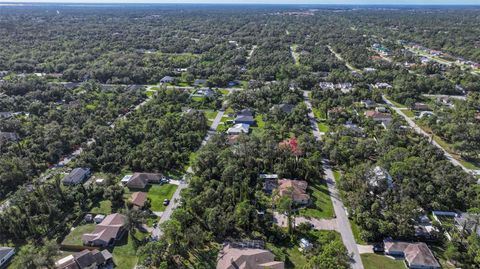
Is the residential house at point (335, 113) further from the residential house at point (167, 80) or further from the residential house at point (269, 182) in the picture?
the residential house at point (167, 80)

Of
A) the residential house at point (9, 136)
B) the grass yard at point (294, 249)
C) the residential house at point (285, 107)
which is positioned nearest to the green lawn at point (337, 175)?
the grass yard at point (294, 249)

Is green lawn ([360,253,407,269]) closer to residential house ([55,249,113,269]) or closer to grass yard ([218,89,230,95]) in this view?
residential house ([55,249,113,269])

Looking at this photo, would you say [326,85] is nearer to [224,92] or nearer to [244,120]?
[224,92]

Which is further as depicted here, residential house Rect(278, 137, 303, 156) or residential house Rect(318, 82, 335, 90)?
residential house Rect(318, 82, 335, 90)

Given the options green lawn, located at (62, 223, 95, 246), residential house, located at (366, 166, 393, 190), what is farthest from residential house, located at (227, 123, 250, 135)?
green lawn, located at (62, 223, 95, 246)

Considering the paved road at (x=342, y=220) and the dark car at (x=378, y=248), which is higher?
the dark car at (x=378, y=248)

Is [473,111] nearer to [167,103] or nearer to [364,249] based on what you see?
[364,249]
